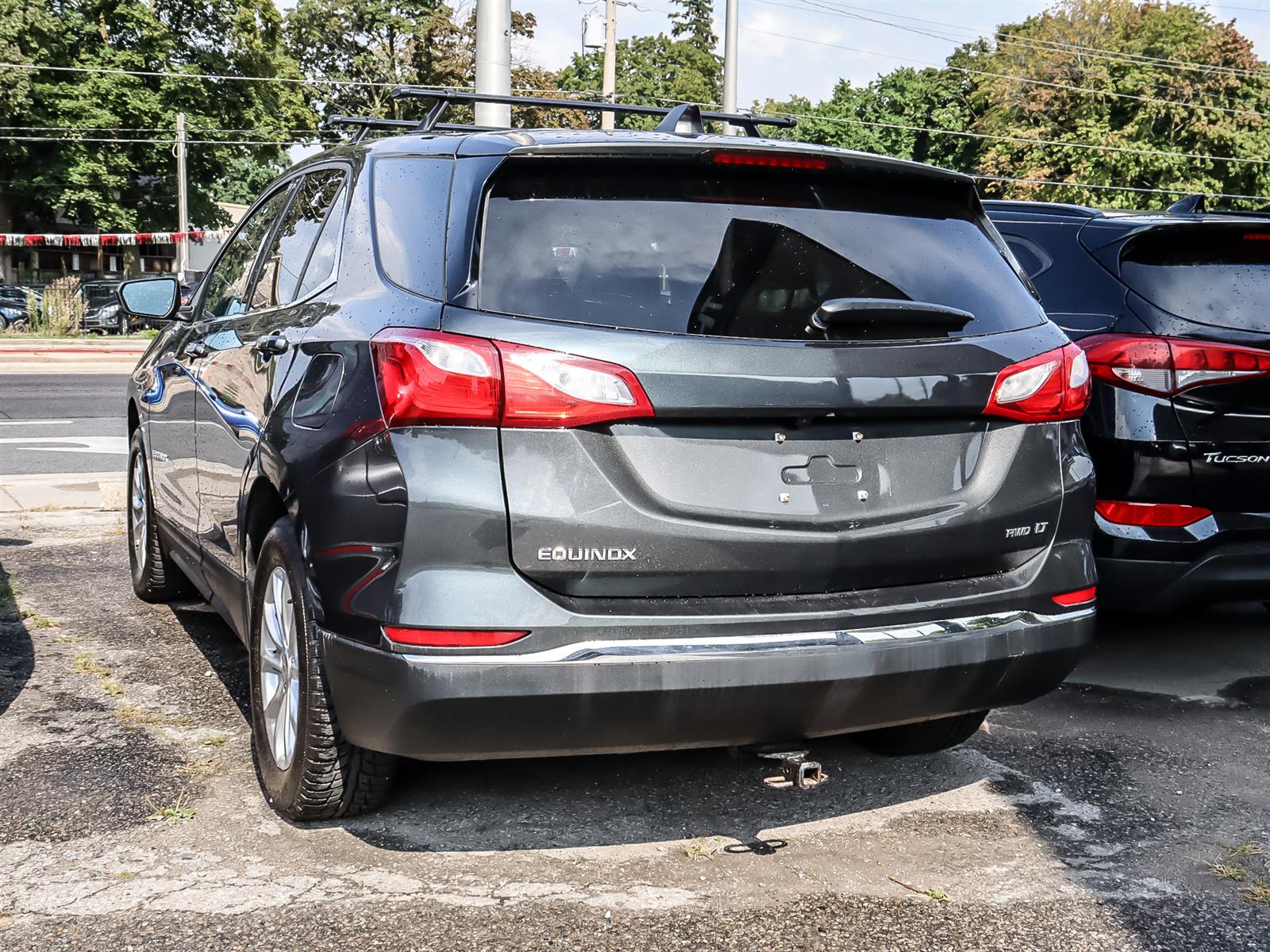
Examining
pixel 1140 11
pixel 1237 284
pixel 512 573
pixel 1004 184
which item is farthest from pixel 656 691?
pixel 1140 11

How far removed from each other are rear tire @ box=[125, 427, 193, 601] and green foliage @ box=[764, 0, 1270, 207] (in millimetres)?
40086

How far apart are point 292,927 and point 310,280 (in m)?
1.74

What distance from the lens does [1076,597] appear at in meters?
3.44

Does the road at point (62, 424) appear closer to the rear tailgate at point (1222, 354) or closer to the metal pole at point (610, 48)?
the rear tailgate at point (1222, 354)

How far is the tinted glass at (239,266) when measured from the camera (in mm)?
4695

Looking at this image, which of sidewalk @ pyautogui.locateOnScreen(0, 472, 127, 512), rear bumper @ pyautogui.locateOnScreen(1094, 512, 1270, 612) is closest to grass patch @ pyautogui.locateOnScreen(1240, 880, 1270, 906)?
rear bumper @ pyautogui.locateOnScreen(1094, 512, 1270, 612)

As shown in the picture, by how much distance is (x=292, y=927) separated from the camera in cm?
299

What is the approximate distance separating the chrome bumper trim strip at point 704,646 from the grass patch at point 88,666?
2543mm

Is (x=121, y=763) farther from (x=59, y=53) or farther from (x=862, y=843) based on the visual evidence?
(x=59, y=53)

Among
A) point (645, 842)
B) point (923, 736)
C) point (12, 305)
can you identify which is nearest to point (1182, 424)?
point (923, 736)

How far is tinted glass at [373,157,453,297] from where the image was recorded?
10.2 ft

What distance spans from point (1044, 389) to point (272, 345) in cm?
202

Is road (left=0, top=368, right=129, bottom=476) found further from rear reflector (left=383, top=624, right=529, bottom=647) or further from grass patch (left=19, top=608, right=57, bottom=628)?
rear reflector (left=383, top=624, right=529, bottom=647)

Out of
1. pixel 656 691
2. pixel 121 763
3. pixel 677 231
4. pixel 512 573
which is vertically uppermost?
pixel 677 231
